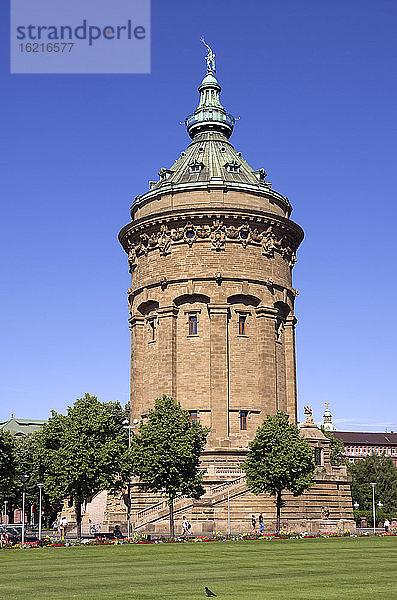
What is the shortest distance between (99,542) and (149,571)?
20.2 meters

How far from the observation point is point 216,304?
6631 cm

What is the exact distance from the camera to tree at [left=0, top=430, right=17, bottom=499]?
5228cm

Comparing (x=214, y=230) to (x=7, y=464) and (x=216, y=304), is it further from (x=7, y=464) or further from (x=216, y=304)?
(x=7, y=464)

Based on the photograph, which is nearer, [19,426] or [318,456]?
[318,456]

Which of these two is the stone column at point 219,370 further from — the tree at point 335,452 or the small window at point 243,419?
the tree at point 335,452

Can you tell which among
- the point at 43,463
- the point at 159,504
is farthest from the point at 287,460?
the point at 43,463

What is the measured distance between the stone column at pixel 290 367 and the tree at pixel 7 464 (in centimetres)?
2630

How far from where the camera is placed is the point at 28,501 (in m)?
80.1

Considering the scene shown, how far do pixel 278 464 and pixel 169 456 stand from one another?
712cm

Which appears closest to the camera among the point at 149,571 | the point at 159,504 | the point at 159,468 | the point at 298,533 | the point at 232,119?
the point at 149,571

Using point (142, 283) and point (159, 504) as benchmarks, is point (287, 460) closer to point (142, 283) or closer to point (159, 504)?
point (159, 504)

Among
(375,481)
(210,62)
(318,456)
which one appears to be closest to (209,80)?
(210,62)

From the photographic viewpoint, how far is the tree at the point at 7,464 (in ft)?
172

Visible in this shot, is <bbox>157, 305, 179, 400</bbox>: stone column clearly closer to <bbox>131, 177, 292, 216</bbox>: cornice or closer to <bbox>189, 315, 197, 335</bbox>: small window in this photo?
<bbox>189, 315, 197, 335</bbox>: small window
